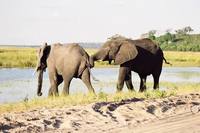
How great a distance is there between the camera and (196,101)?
14.4m

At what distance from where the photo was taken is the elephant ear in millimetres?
18328

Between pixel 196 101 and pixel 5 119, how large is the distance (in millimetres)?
6008

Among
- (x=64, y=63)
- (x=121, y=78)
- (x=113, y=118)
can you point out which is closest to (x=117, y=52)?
(x=121, y=78)

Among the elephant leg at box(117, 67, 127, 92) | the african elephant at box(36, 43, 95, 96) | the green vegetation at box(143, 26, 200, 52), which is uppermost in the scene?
the african elephant at box(36, 43, 95, 96)

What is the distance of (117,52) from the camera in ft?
61.0

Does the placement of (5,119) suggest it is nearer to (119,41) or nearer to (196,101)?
(196,101)

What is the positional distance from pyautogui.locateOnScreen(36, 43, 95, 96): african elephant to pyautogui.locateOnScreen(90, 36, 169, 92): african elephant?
95 centimetres

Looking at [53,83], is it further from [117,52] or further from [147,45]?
[147,45]

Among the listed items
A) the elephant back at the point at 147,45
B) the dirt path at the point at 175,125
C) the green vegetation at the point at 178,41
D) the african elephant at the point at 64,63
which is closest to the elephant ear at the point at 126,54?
the elephant back at the point at 147,45

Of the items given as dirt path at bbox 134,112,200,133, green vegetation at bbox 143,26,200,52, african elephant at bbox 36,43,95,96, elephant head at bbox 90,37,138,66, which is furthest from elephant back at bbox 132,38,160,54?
green vegetation at bbox 143,26,200,52

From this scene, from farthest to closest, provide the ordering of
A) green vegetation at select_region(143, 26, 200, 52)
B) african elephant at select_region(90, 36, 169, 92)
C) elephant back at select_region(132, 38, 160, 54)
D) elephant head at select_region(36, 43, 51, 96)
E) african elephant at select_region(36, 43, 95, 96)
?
green vegetation at select_region(143, 26, 200, 52)
elephant back at select_region(132, 38, 160, 54)
african elephant at select_region(90, 36, 169, 92)
elephant head at select_region(36, 43, 51, 96)
african elephant at select_region(36, 43, 95, 96)

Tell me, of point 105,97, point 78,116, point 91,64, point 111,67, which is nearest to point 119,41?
point 91,64

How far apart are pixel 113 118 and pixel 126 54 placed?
730 centimetres

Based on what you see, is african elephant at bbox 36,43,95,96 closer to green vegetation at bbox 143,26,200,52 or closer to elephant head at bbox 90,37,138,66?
elephant head at bbox 90,37,138,66
